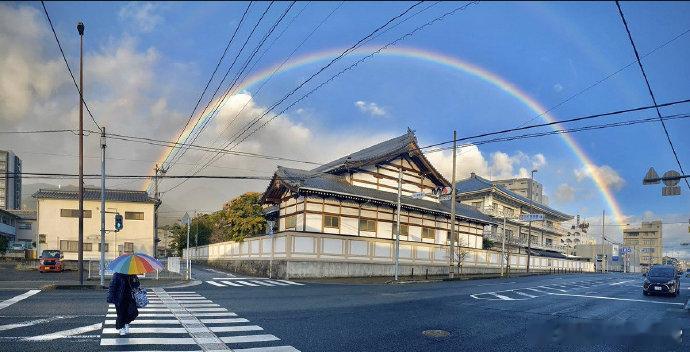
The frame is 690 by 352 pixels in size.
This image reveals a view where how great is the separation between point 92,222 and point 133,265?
42161mm

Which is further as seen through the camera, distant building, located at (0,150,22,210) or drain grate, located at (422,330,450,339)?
distant building, located at (0,150,22,210)

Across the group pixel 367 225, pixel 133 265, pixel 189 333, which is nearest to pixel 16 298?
pixel 133 265

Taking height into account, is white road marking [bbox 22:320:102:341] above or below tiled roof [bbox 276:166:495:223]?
below

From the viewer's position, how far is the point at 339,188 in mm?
31812

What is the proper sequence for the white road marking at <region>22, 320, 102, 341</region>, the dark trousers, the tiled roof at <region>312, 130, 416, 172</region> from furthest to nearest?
Answer: the tiled roof at <region>312, 130, 416, 172</region>
the dark trousers
the white road marking at <region>22, 320, 102, 341</region>

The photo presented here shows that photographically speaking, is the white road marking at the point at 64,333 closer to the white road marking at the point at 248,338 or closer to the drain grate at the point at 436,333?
the white road marking at the point at 248,338

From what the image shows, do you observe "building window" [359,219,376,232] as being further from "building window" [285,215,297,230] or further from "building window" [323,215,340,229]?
"building window" [285,215,297,230]

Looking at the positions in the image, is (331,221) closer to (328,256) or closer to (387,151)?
(328,256)

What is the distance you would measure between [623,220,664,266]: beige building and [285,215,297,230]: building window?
134132mm

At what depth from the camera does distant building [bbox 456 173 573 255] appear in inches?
2461

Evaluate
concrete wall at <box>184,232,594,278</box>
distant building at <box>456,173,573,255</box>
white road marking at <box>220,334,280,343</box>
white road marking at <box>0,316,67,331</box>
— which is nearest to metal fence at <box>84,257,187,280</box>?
concrete wall at <box>184,232,594,278</box>

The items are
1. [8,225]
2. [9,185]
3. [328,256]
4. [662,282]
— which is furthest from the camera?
[9,185]

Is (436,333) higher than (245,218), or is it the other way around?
(245,218)

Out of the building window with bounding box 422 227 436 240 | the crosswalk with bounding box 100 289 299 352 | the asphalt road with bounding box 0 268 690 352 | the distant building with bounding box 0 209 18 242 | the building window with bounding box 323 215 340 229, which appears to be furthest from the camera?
the distant building with bounding box 0 209 18 242
